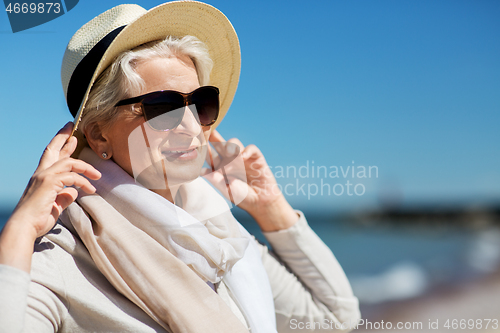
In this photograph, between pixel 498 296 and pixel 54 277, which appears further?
pixel 498 296

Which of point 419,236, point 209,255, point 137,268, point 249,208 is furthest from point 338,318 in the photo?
point 419,236

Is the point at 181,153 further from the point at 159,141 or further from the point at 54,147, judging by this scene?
the point at 54,147

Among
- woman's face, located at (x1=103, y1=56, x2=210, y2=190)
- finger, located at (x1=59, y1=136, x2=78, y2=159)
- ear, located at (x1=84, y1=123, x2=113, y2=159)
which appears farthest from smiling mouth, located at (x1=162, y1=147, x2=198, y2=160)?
finger, located at (x1=59, y1=136, x2=78, y2=159)

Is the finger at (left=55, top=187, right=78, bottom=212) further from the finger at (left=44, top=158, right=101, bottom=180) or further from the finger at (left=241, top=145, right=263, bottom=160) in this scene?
the finger at (left=241, top=145, right=263, bottom=160)

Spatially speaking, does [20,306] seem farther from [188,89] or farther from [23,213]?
[188,89]

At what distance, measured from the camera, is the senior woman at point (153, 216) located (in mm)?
1317

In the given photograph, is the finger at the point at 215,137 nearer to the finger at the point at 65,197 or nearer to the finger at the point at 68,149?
the finger at the point at 68,149

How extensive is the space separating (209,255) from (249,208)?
2.26 feet

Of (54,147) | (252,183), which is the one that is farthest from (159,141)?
(252,183)

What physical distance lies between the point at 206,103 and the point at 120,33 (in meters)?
0.49

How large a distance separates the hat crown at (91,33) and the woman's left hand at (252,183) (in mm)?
838

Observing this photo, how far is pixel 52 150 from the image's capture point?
144 cm

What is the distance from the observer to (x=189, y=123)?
1755 mm

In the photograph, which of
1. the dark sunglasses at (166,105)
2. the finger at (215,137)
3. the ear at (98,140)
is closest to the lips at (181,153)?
the dark sunglasses at (166,105)
